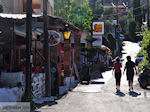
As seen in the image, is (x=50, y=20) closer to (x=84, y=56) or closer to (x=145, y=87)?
(x=145, y=87)

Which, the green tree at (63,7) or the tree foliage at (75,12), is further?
the green tree at (63,7)

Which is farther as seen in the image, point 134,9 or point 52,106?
point 134,9

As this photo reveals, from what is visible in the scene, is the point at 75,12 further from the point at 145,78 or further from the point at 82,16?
the point at 145,78

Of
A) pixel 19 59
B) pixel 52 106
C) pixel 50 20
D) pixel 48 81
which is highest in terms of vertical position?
pixel 50 20

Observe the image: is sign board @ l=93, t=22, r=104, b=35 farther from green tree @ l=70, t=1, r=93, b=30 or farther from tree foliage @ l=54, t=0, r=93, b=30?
green tree @ l=70, t=1, r=93, b=30

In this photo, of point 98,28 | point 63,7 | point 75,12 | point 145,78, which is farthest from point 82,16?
point 145,78

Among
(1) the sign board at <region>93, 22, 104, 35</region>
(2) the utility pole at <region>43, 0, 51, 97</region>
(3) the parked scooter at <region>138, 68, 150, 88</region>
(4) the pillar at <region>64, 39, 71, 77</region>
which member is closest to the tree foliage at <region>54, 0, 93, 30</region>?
(1) the sign board at <region>93, 22, 104, 35</region>

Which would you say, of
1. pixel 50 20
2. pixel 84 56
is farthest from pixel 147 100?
pixel 84 56

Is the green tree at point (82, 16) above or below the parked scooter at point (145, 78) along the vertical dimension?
above

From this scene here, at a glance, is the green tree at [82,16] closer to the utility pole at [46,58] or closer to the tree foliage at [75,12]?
the tree foliage at [75,12]

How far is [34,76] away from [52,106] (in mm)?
1704

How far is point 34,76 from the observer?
9.91 metres

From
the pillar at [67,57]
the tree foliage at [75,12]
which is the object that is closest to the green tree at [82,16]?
the tree foliage at [75,12]

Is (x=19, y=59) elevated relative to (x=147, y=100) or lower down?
elevated
